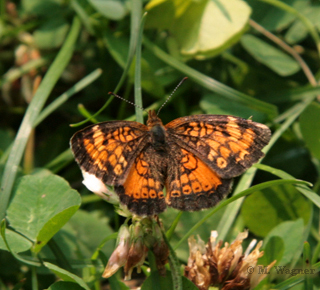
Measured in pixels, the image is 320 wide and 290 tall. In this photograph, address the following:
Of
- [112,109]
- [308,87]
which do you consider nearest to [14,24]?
[112,109]

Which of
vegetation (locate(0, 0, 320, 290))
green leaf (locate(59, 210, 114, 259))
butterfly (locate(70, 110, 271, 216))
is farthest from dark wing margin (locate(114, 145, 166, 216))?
green leaf (locate(59, 210, 114, 259))

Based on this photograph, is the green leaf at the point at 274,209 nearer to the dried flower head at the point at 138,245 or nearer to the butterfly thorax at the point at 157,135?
the butterfly thorax at the point at 157,135

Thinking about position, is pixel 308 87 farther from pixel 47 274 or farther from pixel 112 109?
pixel 47 274

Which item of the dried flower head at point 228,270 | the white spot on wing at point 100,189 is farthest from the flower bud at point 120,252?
the dried flower head at point 228,270

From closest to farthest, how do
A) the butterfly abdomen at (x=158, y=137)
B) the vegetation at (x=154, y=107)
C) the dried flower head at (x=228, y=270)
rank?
the dried flower head at (x=228, y=270), the vegetation at (x=154, y=107), the butterfly abdomen at (x=158, y=137)

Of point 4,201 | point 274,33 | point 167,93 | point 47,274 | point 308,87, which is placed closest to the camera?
point 4,201

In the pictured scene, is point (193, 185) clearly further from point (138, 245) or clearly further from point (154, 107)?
point (154, 107)

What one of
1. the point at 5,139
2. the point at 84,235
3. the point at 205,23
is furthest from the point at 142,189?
A: the point at 5,139
